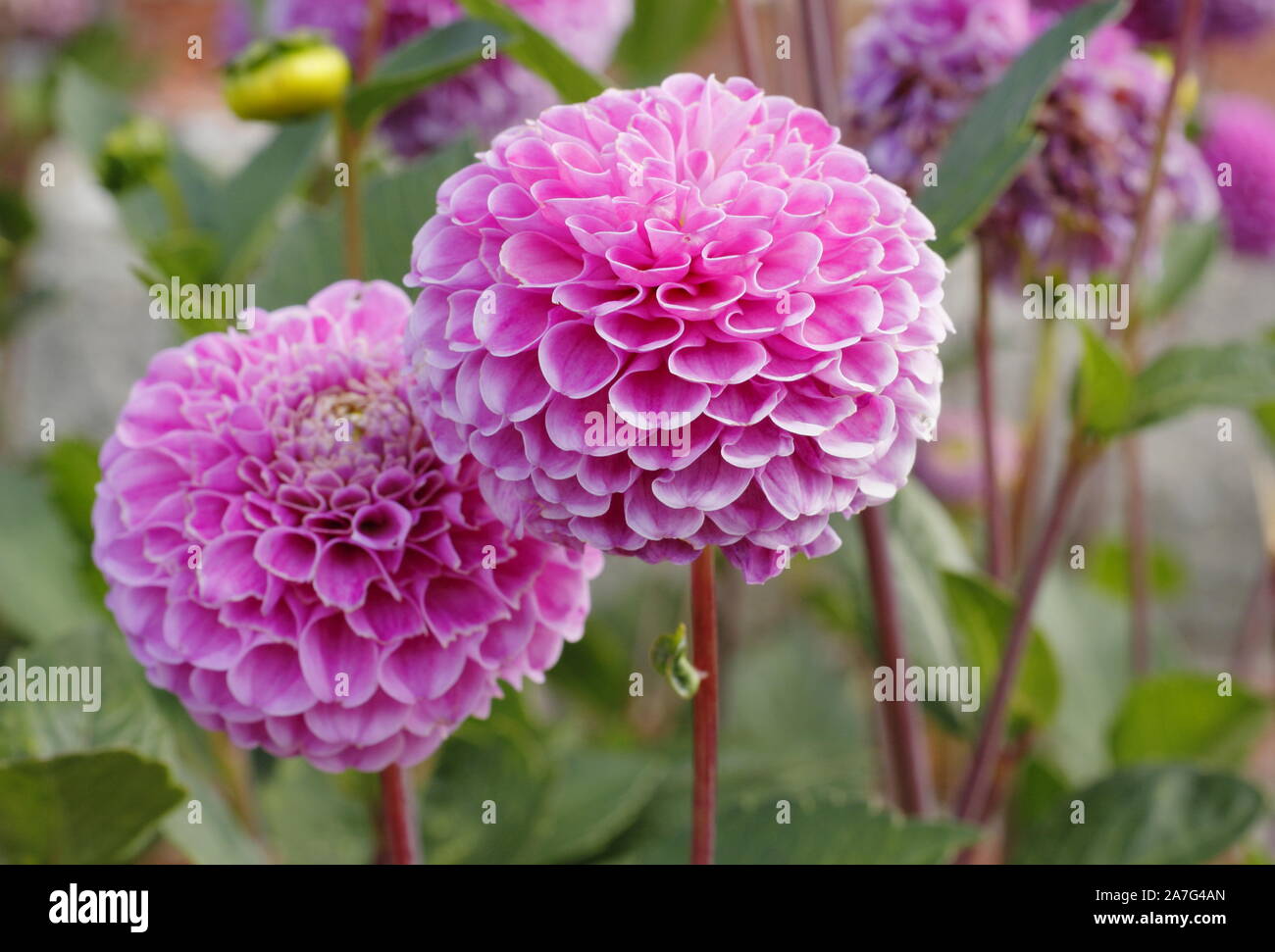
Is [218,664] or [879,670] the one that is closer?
[218,664]

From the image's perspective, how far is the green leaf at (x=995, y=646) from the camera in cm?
A: 56

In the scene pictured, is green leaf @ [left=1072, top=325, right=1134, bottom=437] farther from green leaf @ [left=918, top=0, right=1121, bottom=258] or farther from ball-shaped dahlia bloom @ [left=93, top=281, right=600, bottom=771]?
ball-shaped dahlia bloom @ [left=93, top=281, right=600, bottom=771]

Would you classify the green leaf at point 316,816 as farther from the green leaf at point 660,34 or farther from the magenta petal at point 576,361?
the green leaf at point 660,34

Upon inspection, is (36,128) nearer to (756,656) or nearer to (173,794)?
(756,656)


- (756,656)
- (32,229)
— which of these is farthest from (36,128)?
(756,656)

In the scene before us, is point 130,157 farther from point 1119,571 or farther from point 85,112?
point 1119,571

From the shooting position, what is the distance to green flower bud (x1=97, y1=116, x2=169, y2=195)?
0.56 m

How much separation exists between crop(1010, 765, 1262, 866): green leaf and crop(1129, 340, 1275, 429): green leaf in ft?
0.62

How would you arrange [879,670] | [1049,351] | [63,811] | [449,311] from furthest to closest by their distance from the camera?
[1049,351]
[879,670]
[63,811]
[449,311]

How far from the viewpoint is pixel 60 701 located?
1.47ft

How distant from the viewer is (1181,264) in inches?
27.9

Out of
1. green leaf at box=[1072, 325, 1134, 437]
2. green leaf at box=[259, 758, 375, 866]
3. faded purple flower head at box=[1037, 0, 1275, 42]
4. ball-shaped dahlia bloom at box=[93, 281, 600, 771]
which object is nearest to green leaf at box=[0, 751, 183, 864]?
ball-shaped dahlia bloom at box=[93, 281, 600, 771]

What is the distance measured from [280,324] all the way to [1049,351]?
1.46ft
